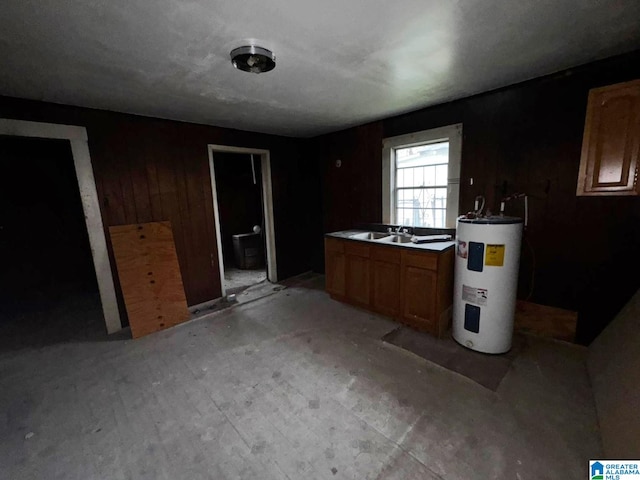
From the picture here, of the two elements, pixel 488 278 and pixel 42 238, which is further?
pixel 42 238

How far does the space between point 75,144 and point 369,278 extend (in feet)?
10.9

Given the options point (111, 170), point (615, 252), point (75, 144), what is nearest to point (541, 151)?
point (615, 252)

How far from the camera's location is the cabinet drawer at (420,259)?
8.15 ft

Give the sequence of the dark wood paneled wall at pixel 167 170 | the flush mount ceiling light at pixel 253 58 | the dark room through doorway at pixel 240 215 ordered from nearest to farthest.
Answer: the flush mount ceiling light at pixel 253 58
the dark wood paneled wall at pixel 167 170
the dark room through doorway at pixel 240 215

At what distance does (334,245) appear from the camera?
11.2 feet

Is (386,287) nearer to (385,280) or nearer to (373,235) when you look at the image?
(385,280)

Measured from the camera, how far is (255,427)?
1.65 m

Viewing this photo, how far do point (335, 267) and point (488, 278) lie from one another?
5.75 feet

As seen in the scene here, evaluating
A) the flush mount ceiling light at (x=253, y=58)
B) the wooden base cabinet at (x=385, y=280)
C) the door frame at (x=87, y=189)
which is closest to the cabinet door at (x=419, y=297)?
the wooden base cabinet at (x=385, y=280)

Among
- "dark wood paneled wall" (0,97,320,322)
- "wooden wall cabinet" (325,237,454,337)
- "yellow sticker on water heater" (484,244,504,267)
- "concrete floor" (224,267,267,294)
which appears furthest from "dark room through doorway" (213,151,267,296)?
"yellow sticker on water heater" (484,244,504,267)

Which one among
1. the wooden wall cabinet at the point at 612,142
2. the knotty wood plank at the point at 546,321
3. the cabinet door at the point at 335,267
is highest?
the wooden wall cabinet at the point at 612,142

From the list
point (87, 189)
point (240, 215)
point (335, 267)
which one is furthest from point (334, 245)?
point (240, 215)

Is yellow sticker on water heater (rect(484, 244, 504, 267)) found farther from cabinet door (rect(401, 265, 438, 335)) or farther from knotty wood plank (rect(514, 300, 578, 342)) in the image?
knotty wood plank (rect(514, 300, 578, 342))

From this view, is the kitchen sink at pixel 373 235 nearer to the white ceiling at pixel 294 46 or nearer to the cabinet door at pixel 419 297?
the cabinet door at pixel 419 297
